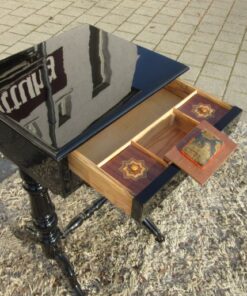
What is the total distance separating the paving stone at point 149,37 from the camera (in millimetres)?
4810

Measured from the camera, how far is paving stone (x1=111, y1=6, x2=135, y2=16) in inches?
213

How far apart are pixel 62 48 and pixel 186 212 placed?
166cm

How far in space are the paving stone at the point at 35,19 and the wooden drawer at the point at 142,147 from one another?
11.9ft

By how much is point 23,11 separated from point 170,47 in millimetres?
2295

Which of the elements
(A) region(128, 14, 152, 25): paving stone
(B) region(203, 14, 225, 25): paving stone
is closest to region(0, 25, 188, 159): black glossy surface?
(A) region(128, 14, 152, 25): paving stone

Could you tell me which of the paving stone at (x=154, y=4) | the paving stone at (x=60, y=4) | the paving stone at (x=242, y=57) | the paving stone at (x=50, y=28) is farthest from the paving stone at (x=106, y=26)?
the paving stone at (x=242, y=57)

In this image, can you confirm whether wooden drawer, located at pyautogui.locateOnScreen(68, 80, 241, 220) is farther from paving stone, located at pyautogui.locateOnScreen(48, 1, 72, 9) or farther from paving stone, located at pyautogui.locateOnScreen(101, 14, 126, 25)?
paving stone, located at pyautogui.locateOnScreen(48, 1, 72, 9)

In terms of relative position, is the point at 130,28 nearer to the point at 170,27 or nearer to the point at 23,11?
the point at 170,27

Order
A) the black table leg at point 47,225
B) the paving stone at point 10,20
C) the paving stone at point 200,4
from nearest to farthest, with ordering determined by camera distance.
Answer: the black table leg at point 47,225 → the paving stone at point 10,20 → the paving stone at point 200,4

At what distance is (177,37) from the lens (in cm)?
496

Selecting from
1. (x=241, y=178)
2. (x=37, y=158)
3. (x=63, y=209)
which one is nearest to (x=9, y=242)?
(x=63, y=209)

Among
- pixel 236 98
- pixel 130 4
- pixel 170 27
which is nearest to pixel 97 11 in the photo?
pixel 130 4

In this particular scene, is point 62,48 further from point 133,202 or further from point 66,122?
point 133,202

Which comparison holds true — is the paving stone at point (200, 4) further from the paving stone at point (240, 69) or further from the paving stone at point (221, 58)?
the paving stone at point (240, 69)
